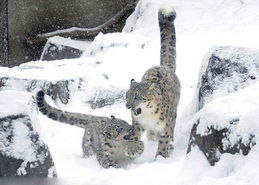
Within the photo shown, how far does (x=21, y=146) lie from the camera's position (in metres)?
7.07

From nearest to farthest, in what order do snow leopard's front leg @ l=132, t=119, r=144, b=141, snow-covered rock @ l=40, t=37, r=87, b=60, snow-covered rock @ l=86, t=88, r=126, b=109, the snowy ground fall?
the snowy ground < snow leopard's front leg @ l=132, t=119, r=144, b=141 < snow-covered rock @ l=86, t=88, r=126, b=109 < snow-covered rock @ l=40, t=37, r=87, b=60

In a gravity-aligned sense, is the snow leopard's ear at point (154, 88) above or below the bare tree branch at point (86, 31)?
above

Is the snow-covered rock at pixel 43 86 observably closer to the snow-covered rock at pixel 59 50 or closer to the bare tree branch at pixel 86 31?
the snow-covered rock at pixel 59 50

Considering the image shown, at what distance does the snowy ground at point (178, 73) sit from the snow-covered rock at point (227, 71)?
483mm

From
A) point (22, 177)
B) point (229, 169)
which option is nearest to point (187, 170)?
point (229, 169)

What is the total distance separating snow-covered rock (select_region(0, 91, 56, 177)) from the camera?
23.0ft

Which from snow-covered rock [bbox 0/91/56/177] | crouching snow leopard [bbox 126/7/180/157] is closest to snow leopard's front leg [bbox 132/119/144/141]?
crouching snow leopard [bbox 126/7/180/157]

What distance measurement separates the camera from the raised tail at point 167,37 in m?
9.34

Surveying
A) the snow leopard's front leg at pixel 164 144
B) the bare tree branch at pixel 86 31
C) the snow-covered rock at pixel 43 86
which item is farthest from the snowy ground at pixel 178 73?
the bare tree branch at pixel 86 31

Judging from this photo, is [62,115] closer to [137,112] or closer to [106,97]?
[137,112]

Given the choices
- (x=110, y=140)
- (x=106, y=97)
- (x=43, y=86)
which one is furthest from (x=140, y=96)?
(x=43, y=86)

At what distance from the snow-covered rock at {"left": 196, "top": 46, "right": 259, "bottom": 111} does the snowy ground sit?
48cm

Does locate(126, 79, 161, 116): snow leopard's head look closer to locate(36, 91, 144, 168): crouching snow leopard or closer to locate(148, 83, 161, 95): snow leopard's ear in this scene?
locate(148, 83, 161, 95): snow leopard's ear

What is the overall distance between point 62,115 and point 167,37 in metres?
1.99
